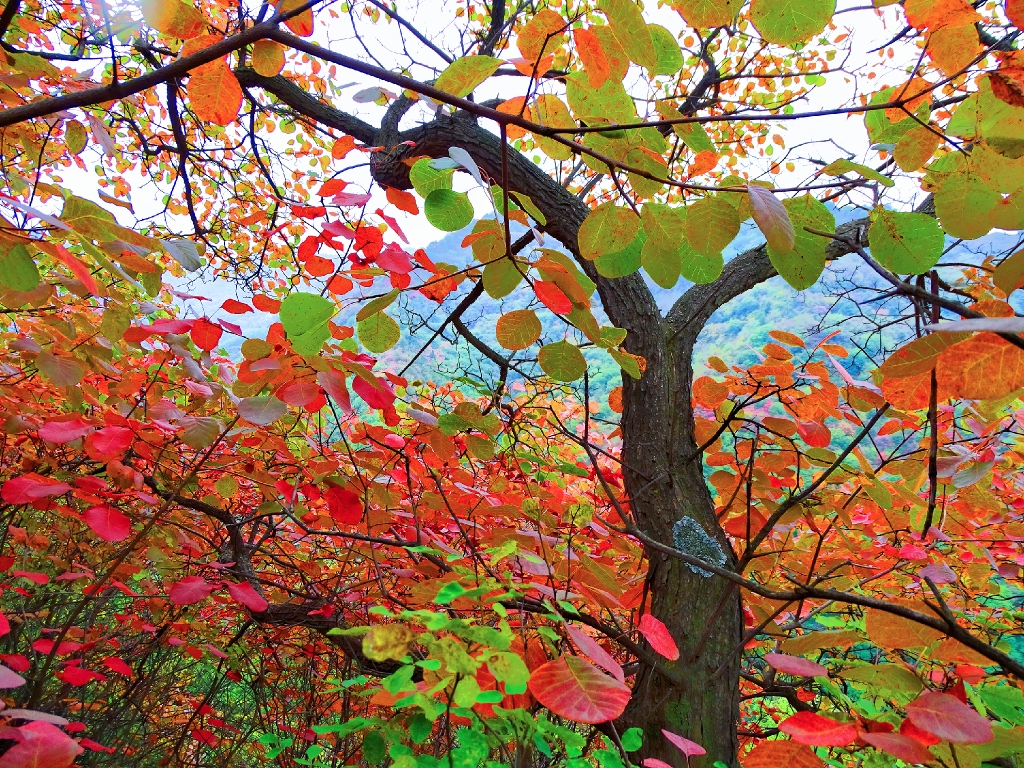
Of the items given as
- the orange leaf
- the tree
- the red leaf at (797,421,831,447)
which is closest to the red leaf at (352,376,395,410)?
the tree

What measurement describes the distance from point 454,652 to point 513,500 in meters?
1.51

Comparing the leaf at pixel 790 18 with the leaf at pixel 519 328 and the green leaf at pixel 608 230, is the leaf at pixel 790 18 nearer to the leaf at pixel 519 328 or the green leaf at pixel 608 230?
the green leaf at pixel 608 230

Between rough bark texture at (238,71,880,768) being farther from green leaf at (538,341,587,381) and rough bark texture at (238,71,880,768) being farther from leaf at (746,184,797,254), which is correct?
leaf at (746,184,797,254)

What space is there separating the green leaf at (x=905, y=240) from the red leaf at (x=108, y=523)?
5.28 ft

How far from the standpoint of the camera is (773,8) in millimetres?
541

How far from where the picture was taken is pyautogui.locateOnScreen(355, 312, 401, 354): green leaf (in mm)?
924

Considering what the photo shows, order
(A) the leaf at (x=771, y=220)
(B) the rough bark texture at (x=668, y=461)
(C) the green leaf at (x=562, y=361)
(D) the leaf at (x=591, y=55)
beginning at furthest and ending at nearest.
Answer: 1. (B) the rough bark texture at (x=668, y=461)
2. (C) the green leaf at (x=562, y=361)
3. (D) the leaf at (x=591, y=55)
4. (A) the leaf at (x=771, y=220)

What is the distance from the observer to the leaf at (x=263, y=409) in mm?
967

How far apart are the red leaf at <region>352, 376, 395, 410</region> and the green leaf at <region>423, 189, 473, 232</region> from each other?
15.2 inches

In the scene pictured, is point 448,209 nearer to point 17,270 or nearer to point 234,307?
point 17,270

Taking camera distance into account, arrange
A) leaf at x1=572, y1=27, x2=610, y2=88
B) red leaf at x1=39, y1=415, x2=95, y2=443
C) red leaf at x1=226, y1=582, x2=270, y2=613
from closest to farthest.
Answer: leaf at x1=572, y1=27, x2=610, y2=88
red leaf at x1=39, y1=415, x2=95, y2=443
red leaf at x1=226, y1=582, x2=270, y2=613

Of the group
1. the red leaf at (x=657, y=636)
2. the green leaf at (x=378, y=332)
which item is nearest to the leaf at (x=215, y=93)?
the green leaf at (x=378, y=332)

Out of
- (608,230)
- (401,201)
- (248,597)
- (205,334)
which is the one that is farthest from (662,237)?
(248,597)

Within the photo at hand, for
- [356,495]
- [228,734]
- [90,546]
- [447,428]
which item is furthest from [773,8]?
[228,734]
